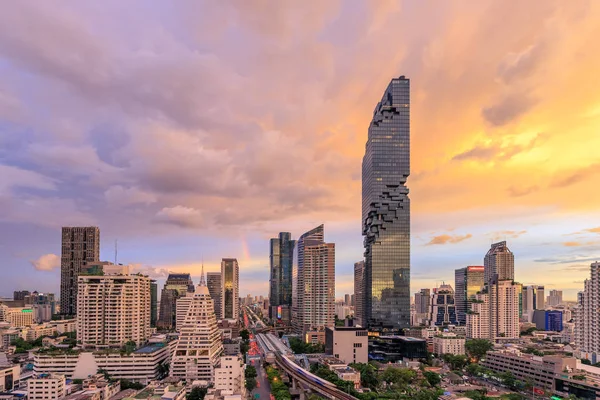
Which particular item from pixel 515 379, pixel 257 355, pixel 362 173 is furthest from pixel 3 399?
pixel 362 173

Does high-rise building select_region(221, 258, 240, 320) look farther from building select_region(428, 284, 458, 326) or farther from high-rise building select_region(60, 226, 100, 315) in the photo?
building select_region(428, 284, 458, 326)

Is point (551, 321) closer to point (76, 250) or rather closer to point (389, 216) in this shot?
point (389, 216)

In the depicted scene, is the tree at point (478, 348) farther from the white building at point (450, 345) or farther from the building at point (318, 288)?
the building at point (318, 288)

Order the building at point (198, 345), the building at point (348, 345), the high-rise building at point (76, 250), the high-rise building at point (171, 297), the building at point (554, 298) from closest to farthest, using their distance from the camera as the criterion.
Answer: the building at point (198, 345)
the building at point (348, 345)
the high-rise building at point (76, 250)
the high-rise building at point (171, 297)
the building at point (554, 298)

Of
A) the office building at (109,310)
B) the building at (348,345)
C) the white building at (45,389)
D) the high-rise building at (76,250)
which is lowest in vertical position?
the building at (348,345)

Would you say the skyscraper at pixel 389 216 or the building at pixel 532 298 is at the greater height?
the skyscraper at pixel 389 216

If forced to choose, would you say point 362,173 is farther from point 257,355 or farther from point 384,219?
point 257,355

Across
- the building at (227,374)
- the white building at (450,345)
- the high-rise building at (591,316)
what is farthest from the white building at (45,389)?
the high-rise building at (591,316)
